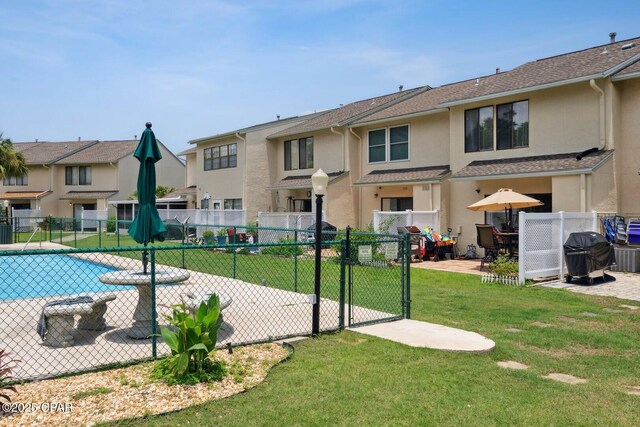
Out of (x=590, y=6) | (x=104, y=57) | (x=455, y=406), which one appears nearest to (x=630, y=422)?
(x=455, y=406)

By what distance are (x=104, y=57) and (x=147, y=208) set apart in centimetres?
831

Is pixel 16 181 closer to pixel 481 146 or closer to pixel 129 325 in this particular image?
pixel 481 146

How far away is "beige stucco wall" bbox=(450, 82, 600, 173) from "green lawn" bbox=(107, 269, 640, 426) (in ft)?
30.1

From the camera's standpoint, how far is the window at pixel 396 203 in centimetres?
2258

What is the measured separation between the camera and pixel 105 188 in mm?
44125

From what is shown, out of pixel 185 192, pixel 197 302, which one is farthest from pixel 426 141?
pixel 185 192

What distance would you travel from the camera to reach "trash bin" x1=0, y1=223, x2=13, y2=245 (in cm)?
2694

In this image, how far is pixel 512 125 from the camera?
18109 mm

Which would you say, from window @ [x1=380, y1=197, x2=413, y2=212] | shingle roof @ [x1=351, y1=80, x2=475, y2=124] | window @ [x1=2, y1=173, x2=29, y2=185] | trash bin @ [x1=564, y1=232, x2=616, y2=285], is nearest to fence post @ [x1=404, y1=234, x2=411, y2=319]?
trash bin @ [x1=564, y1=232, x2=616, y2=285]

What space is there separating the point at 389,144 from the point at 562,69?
7771 mm

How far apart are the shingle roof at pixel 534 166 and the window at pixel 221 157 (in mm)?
15295

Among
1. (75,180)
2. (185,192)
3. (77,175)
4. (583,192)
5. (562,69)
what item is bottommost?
(583,192)

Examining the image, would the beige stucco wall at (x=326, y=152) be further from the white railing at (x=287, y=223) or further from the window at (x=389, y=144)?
the white railing at (x=287, y=223)

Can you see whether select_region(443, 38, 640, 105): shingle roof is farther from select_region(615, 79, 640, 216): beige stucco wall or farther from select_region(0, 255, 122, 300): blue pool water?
select_region(0, 255, 122, 300): blue pool water
